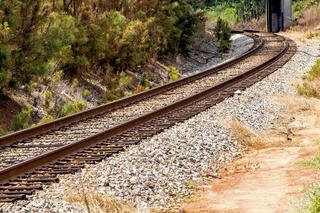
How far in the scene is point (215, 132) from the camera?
12.9 metres

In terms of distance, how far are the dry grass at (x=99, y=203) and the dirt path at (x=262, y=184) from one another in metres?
0.78

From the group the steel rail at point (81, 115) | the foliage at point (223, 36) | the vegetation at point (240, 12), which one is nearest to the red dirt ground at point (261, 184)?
the steel rail at point (81, 115)

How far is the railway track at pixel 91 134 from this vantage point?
955cm

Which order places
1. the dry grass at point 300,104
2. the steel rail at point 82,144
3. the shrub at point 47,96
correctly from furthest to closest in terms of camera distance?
the shrub at point 47,96 < the dry grass at point 300,104 < the steel rail at point 82,144

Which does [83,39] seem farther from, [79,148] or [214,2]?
[214,2]

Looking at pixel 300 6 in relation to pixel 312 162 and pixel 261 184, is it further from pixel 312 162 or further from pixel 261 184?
pixel 261 184

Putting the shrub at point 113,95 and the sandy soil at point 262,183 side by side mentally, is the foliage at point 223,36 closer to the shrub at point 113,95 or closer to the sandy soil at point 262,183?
the shrub at point 113,95

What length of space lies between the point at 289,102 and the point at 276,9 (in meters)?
43.6

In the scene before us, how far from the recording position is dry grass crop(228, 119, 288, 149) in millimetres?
12914

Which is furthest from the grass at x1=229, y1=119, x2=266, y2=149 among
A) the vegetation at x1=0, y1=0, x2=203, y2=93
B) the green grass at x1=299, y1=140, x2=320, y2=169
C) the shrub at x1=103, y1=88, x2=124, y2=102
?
the shrub at x1=103, y1=88, x2=124, y2=102

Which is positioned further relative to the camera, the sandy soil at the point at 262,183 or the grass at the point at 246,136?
the grass at the point at 246,136

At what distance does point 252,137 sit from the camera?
13.2 metres

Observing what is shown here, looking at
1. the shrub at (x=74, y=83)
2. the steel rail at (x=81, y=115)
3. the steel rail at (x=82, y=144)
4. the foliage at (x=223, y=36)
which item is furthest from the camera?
the foliage at (x=223, y=36)

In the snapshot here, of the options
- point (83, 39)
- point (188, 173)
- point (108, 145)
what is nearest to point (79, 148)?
point (108, 145)
